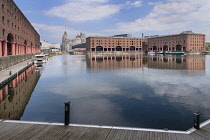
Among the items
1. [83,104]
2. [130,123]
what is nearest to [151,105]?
[130,123]

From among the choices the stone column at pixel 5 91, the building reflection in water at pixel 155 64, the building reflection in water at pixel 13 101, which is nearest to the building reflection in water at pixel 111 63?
the building reflection in water at pixel 155 64

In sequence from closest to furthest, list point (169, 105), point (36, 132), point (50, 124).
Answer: point (36, 132), point (50, 124), point (169, 105)

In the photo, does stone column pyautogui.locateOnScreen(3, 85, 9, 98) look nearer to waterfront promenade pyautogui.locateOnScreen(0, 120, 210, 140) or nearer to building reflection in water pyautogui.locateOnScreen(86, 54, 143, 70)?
waterfront promenade pyautogui.locateOnScreen(0, 120, 210, 140)

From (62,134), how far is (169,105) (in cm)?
1098

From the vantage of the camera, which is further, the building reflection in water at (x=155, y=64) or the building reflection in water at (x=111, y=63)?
the building reflection in water at (x=111, y=63)

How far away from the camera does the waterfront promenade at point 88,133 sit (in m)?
8.98

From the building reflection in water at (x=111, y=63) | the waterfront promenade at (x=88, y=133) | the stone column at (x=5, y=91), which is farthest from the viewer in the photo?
the building reflection in water at (x=111, y=63)

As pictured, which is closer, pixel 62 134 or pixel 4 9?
pixel 62 134

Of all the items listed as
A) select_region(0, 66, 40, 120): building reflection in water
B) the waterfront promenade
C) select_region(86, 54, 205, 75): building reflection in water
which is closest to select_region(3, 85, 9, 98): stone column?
select_region(0, 66, 40, 120): building reflection in water

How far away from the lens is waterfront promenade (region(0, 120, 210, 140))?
8977 millimetres

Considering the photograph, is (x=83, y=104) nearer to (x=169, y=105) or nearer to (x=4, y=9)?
(x=169, y=105)

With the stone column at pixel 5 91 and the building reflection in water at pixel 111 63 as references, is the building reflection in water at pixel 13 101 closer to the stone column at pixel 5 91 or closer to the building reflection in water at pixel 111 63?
the stone column at pixel 5 91

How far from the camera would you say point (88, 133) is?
950 centimetres

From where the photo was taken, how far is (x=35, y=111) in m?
16.0
